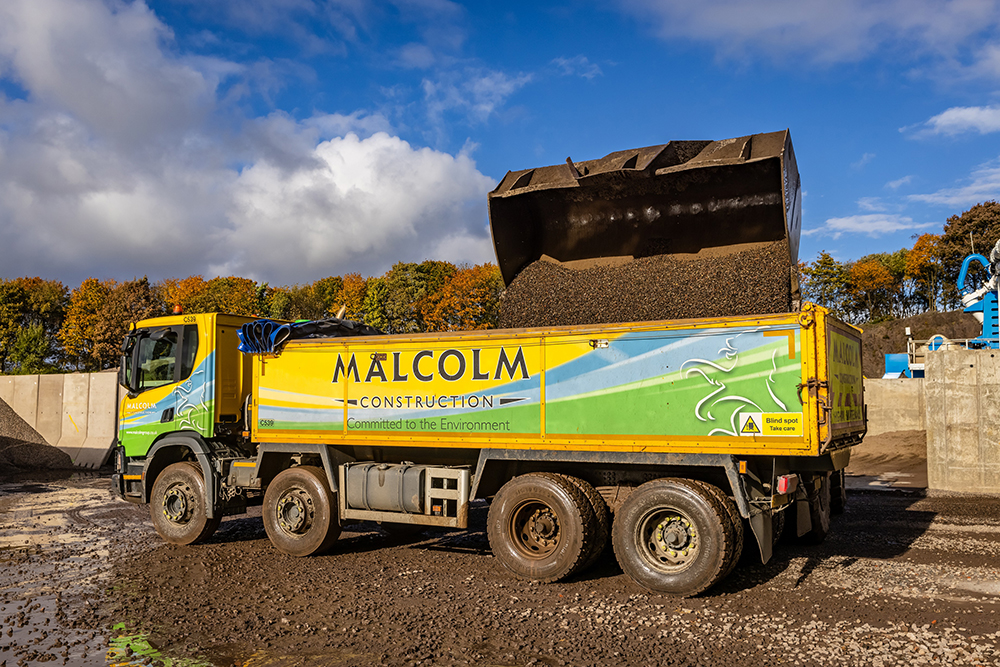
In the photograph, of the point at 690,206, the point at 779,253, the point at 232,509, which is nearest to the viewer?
the point at 779,253

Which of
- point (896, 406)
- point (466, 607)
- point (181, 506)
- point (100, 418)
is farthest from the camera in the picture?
point (100, 418)

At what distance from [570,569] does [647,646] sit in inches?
70.0

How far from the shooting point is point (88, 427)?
22250 millimetres

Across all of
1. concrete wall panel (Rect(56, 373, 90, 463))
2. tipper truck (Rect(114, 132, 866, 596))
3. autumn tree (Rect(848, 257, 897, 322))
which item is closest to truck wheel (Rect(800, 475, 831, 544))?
tipper truck (Rect(114, 132, 866, 596))

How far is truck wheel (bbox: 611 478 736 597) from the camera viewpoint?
6.53m

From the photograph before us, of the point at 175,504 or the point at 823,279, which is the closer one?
the point at 175,504

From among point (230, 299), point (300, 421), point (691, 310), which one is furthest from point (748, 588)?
point (230, 299)

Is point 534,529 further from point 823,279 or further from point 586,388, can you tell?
point 823,279

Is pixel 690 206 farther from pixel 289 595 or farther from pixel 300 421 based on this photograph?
pixel 289 595

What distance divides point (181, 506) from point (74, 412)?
16.0 meters

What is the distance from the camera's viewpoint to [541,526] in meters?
7.49

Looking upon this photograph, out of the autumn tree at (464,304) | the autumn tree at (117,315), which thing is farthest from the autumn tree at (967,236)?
the autumn tree at (117,315)

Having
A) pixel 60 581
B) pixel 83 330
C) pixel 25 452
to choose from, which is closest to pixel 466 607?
pixel 60 581

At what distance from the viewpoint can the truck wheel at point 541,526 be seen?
7.12m
